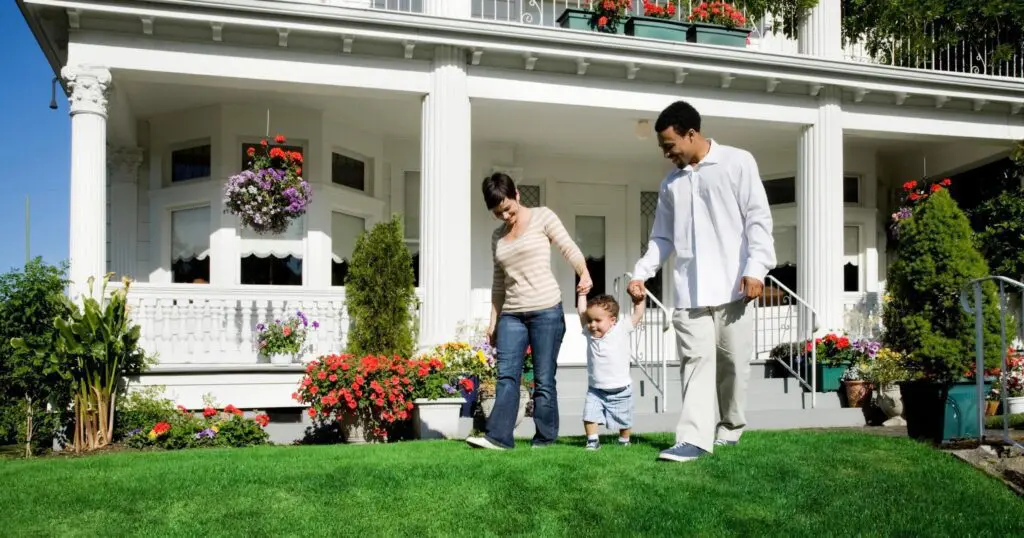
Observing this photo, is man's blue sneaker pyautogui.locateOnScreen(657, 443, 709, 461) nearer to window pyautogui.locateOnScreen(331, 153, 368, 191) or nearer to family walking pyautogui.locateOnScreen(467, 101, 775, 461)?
family walking pyautogui.locateOnScreen(467, 101, 775, 461)

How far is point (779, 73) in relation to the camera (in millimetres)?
10828

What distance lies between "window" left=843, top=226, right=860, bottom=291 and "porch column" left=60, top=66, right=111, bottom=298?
10.6m

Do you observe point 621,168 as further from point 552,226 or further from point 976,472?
point 976,472

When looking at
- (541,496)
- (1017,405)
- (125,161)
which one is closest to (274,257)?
(125,161)

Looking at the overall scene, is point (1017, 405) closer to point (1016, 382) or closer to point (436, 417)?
point (1016, 382)

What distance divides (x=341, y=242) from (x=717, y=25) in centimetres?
550

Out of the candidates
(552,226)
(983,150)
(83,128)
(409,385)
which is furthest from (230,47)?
(983,150)

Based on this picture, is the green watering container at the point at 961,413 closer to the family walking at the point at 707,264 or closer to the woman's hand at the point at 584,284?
the family walking at the point at 707,264

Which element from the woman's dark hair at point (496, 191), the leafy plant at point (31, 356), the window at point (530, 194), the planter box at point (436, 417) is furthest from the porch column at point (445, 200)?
the woman's dark hair at point (496, 191)

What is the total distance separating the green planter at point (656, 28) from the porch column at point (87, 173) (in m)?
5.82

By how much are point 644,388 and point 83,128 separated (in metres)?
6.37

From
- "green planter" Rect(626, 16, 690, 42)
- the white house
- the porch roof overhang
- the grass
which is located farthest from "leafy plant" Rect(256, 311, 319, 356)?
"green planter" Rect(626, 16, 690, 42)

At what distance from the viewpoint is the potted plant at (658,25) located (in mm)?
10805

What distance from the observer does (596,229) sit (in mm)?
14070
